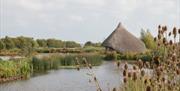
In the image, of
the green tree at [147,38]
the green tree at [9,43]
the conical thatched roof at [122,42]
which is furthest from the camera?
the green tree at [9,43]

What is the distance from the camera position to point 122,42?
96.1 feet

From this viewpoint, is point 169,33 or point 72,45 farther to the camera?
point 72,45

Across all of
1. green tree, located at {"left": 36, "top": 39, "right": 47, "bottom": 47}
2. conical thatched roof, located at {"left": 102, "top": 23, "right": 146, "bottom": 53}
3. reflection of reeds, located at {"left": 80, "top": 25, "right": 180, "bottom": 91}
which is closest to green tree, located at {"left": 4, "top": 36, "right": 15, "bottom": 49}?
green tree, located at {"left": 36, "top": 39, "right": 47, "bottom": 47}

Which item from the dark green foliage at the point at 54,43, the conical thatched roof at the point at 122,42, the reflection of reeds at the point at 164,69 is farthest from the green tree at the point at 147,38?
the reflection of reeds at the point at 164,69

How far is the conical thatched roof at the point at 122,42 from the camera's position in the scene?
28812 millimetres

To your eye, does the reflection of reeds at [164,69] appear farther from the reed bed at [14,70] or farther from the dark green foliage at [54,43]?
the dark green foliage at [54,43]

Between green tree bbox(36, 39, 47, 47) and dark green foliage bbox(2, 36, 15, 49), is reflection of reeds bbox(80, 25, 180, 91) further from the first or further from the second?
green tree bbox(36, 39, 47, 47)

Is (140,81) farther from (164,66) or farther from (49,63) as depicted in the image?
(49,63)

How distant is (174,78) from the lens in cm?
371

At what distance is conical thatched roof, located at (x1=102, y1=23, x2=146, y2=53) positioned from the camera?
94.5 feet

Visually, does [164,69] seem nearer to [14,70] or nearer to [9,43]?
[14,70]

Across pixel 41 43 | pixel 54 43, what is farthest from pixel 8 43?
pixel 54 43

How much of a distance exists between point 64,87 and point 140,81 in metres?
7.41

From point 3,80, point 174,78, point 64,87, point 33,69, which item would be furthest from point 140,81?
point 33,69
